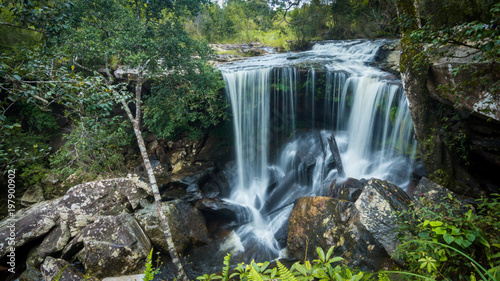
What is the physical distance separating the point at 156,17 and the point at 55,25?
23.8 feet

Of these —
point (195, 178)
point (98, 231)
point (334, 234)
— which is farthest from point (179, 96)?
point (334, 234)

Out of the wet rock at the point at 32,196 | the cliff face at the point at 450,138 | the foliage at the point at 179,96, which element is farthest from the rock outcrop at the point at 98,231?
the cliff face at the point at 450,138

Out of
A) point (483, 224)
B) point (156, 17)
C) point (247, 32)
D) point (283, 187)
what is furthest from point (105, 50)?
point (247, 32)

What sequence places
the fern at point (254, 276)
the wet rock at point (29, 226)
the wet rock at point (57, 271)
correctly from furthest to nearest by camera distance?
the wet rock at point (29, 226) < the wet rock at point (57, 271) < the fern at point (254, 276)

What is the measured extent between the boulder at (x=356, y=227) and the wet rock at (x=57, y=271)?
206 inches

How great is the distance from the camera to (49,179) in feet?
31.6

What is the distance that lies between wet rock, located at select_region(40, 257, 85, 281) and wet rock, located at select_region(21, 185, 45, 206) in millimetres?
5149

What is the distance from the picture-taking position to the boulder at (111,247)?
17.1 ft

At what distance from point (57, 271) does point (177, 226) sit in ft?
9.36

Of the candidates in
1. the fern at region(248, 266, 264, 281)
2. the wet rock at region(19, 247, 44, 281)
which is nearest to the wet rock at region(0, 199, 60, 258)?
the wet rock at region(19, 247, 44, 281)

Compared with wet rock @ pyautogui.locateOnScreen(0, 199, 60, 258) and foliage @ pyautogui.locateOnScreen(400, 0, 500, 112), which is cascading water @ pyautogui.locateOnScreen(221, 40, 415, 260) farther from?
wet rock @ pyautogui.locateOnScreen(0, 199, 60, 258)

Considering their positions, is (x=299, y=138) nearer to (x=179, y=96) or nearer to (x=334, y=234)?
(x=179, y=96)

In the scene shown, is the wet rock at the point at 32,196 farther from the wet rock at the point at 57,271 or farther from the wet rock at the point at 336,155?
the wet rock at the point at 336,155

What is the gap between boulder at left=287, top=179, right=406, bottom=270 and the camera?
3947 mm
